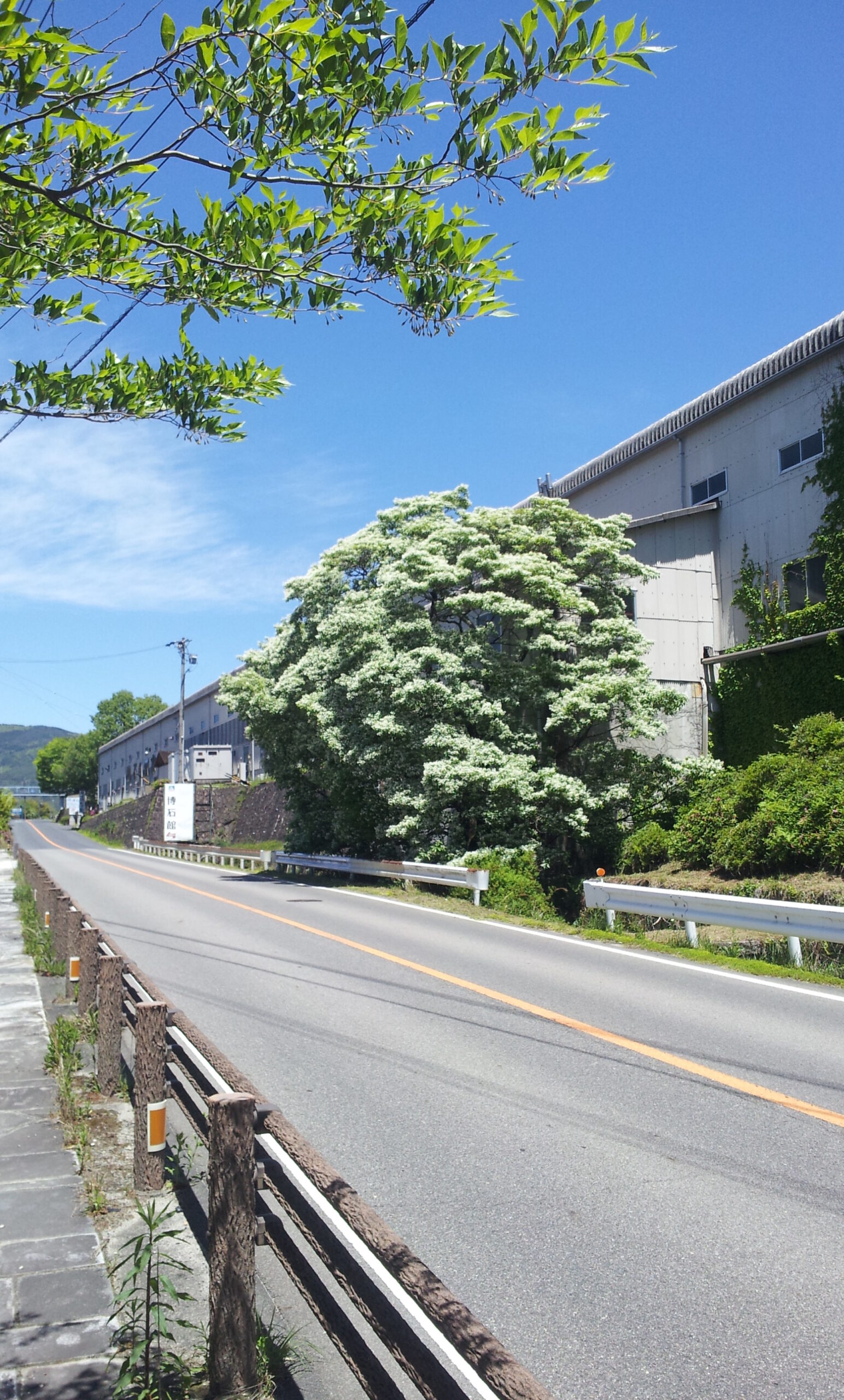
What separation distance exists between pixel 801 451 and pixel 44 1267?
2422 cm

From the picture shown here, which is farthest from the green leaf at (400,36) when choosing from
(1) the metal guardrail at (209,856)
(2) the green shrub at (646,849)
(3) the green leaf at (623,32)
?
(1) the metal guardrail at (209,856)

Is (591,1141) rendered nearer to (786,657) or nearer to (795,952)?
(795,952)

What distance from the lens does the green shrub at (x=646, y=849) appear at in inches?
851

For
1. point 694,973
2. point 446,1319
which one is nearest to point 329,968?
point 694,973

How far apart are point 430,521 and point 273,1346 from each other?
22613 mm

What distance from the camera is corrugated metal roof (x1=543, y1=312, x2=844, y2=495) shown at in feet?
75.5

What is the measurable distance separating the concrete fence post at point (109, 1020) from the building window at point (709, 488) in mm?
24032

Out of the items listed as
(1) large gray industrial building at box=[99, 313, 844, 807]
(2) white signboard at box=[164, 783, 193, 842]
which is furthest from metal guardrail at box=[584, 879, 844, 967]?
(2) white signboard at box=[164, 783, 193, 842]

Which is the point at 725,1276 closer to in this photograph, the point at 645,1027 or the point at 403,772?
the point at 645,1027

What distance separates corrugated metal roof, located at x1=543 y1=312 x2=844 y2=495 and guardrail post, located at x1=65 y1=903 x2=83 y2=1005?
68.6 ft

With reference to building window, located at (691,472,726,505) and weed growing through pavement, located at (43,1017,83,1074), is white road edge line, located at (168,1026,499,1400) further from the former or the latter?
building window, located at (691,472,726,505)

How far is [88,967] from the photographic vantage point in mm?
7637

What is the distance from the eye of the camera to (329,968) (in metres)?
11.3

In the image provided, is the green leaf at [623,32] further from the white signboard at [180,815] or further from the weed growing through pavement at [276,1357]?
the white signboard at [180,815]
